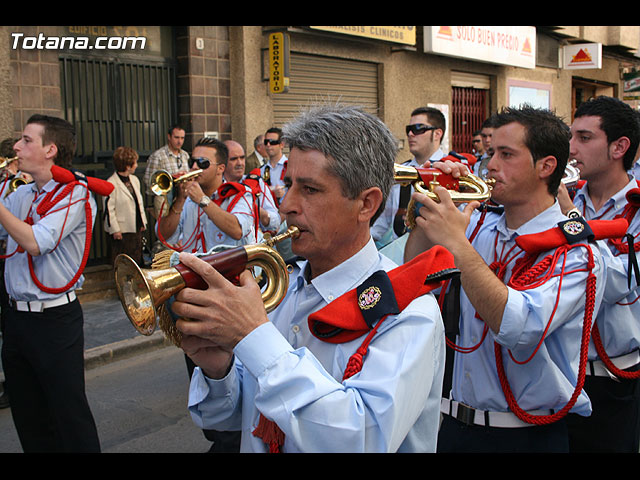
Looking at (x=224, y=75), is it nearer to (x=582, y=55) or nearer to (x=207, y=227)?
(x=207, y=227)

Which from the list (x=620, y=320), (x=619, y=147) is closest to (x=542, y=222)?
(x=620, y=320)

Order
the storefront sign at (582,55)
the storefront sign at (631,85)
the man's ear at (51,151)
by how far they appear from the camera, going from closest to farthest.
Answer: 1. the man's ear at (51,151)
2. the storefront sign at (582,55)
3. the storefront sign at (631,85)

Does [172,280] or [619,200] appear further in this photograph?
[619,200]

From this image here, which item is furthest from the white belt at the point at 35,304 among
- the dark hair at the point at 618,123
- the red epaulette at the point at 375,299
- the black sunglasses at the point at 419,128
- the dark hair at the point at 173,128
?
the dark hair at the point at 173,128

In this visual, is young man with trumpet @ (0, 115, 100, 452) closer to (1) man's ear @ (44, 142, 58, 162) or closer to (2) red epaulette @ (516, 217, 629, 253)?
(1) man's ear @ (44, 142, 58, 162)

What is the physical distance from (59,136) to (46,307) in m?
1.15

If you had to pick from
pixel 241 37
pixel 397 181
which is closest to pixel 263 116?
pixel 241 37

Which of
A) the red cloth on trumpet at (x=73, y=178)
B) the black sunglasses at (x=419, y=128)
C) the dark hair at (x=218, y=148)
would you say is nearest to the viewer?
the red cloth on trumpet at (x=73, y=178)

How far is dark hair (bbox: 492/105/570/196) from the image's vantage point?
2.90 metres

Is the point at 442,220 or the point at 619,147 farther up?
the point at 619,147

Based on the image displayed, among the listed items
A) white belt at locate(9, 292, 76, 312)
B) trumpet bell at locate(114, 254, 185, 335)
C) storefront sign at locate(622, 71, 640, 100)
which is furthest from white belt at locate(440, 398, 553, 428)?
storefront sign at locate(622, 71, 640, 100)

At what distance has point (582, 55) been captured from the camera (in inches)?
755

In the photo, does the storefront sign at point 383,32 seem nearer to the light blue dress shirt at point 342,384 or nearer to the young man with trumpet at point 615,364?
the young man with trumpet at point 615,364

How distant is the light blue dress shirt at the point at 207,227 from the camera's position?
5352 mm
